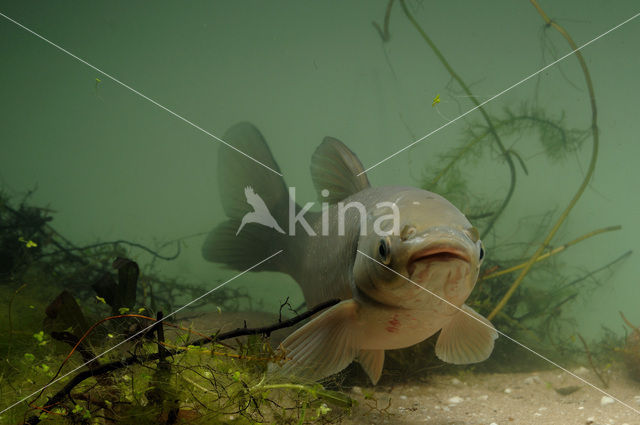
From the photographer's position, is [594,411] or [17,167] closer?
[594,411]

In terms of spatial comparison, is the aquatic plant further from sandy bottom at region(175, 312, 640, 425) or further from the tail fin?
the tail fin

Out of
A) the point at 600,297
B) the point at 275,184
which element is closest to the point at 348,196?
the point at 275,184

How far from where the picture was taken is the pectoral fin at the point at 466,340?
2.49 m

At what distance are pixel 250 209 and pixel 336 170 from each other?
1210mm

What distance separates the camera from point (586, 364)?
4.73 metres

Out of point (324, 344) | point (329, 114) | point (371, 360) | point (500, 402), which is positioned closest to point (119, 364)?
point (324, 344)

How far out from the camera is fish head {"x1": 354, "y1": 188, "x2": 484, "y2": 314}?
5.70ft

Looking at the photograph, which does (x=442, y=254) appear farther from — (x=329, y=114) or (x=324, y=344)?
(x=329, y=114)

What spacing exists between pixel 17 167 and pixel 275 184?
12848 mm

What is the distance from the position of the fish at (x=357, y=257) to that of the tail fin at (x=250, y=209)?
1 centimetres

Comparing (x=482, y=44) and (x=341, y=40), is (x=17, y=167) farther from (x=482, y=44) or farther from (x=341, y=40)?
(x=482, y=44)

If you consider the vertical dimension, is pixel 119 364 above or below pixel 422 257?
below

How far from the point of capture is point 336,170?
3.09m

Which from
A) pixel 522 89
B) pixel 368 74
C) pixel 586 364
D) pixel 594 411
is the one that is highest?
pixel 368 74
